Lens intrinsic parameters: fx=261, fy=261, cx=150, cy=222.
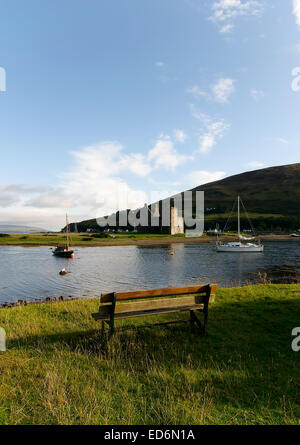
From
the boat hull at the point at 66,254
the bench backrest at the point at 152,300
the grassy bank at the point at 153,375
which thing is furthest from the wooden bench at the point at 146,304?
the boat hull at the point at 66,254

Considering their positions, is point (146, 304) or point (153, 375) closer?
point (153, 375)

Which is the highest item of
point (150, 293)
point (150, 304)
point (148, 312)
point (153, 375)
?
point (150, 293)

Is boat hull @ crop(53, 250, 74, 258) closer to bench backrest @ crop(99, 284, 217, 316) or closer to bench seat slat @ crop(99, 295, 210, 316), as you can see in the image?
bench backrest @ crop(99, 284, 217, 316)

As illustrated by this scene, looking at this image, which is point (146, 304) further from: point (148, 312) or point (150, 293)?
point (148, 312)

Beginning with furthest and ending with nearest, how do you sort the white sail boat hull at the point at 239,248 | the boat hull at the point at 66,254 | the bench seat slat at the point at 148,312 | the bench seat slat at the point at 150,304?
the white sail boat hull at the point at 239,248
the boat hull at the point at 66,254
the bench seat slat at the point at 148,312
the bench seat slat at the point at 150,304

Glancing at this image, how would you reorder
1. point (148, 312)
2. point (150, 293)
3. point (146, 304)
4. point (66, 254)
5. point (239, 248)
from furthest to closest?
point (239, 248), point (66, 254), point (148, 312), point (150, 293), point (146, 304)

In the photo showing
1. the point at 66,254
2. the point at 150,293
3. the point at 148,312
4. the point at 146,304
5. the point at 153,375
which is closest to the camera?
the point at 153,375

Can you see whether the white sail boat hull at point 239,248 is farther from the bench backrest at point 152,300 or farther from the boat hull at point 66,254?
the bench backrest at point 152,300

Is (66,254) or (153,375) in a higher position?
(153,375)

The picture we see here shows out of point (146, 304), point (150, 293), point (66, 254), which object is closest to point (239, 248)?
point (66, 254)

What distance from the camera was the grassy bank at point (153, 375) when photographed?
3742 millimetres

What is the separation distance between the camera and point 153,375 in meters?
4.81

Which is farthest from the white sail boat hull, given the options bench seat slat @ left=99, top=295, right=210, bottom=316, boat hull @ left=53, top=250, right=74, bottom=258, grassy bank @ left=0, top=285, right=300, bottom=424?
bench seat slat @ left=99, top=295, right=210, bottom=316

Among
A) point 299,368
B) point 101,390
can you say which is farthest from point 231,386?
point 101,390
